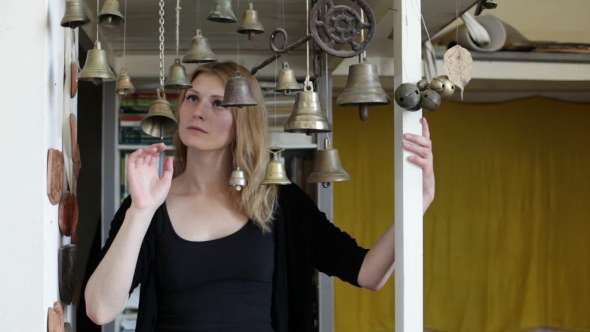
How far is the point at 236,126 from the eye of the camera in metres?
2.12

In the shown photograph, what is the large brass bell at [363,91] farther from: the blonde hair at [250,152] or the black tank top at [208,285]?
the black tank top at [208,285]

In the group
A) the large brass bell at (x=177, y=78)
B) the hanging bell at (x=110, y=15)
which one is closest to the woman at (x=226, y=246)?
the large brass bell at (x=177, y=78)

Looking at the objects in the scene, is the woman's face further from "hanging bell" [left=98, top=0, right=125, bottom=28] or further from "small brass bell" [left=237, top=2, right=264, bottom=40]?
"hanging bell" [left=98, top=0, right=125, bottom=28]

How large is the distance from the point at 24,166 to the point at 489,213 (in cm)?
386

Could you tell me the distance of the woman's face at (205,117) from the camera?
2051 mm

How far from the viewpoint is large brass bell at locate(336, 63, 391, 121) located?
179cm

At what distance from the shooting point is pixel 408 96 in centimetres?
166

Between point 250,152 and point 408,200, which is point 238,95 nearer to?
point 250,152

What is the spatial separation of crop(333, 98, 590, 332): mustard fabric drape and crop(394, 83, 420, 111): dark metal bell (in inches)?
118

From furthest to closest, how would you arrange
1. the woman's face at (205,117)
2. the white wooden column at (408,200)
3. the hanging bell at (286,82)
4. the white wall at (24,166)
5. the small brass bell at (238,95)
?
the woman's face at (205,117), the hanging bell at (286,82), the small brass bell at (238,95), the white wooden column at (408,200), the white wall at (24,166)

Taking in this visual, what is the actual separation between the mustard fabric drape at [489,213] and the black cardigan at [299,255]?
2.48m

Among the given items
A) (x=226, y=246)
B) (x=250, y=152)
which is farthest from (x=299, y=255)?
(x=250, y=152)

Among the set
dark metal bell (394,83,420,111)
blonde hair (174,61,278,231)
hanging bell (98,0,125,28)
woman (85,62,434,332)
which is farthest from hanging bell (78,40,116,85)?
dark metal bell (394,83,420,111)

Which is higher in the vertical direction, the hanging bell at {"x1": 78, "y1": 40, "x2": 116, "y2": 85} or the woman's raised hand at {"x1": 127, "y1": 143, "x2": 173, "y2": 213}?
the hanging bell at {"x1": 78, "y1": 40, "x2": 116, "y2": 85}
